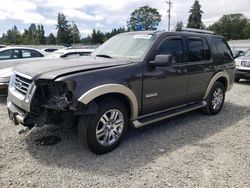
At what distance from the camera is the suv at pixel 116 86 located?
3613 mm

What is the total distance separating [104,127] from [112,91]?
56 centimetres

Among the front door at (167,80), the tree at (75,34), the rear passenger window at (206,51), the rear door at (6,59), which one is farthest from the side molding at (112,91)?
the tree at (75,34)

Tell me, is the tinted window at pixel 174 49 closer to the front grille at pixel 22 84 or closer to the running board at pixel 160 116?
the running board at pixel 160 116

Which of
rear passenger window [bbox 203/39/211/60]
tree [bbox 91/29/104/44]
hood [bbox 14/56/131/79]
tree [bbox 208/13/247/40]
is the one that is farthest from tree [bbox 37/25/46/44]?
hood [bbox 14/56/131/79]

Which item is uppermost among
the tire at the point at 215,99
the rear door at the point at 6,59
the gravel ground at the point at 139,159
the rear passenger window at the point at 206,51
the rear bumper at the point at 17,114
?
the rear passenger window at the point at 206,51

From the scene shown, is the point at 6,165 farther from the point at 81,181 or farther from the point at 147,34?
the point at 147,34

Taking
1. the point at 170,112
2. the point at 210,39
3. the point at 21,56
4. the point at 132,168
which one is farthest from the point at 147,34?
the point at 21,56

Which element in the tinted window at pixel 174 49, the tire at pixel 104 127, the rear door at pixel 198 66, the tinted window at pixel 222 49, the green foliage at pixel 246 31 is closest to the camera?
the tire at pixel 104 127

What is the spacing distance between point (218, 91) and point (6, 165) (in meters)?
4.85

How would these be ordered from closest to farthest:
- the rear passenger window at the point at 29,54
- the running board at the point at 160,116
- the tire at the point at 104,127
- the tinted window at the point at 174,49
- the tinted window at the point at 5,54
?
the tire at the point at 104,127, the running board at the point at 160,116, the tinted window at the point at 174,49, the tinted window at the point at 5,54, the rear passenger window at the point at 29,54

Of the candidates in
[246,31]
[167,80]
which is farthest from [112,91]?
[246,31]

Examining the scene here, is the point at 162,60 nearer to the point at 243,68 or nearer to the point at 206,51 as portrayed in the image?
the point at 206,51

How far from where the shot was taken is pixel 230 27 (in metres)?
96.1

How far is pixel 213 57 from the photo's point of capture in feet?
19.7
